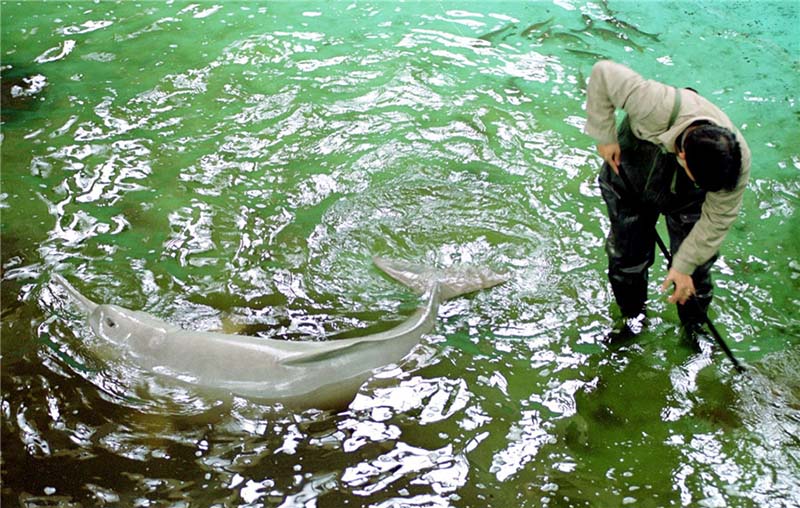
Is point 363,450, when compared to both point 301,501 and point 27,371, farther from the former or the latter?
point 27,371

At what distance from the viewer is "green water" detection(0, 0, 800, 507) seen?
355cm

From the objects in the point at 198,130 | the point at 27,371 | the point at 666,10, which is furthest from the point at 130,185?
the point at 666,10

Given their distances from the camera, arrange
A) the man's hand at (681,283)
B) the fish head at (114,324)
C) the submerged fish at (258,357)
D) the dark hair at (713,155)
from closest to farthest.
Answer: the dark hair at (713,155) → the man's hand at (681,283) → the submerged fish at (258,357) → the fish head at (114,324)

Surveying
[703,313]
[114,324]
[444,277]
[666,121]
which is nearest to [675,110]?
[666,121]

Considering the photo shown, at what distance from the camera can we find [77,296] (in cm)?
429

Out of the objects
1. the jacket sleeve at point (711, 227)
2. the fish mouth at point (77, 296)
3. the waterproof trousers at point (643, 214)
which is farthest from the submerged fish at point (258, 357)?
the jacket sleeve at point (711, 227)

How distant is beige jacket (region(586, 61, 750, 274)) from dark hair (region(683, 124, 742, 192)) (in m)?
0.10

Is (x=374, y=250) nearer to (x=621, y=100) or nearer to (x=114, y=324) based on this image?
(x=114, y=324)

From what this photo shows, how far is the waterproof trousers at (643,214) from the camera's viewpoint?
3582 millimetres

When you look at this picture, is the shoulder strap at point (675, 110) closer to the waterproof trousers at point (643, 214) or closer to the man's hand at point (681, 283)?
the waterproof trousers at point (643, 214)

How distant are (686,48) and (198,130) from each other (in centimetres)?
526

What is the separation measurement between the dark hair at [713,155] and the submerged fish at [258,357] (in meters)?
1.77

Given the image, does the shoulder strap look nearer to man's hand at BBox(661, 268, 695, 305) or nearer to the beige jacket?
the beige jacket

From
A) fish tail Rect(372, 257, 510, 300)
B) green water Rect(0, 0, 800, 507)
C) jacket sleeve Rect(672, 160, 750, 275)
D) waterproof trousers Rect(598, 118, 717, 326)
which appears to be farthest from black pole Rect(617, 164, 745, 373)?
fish tail Rect(372, 257, 510, 300)
